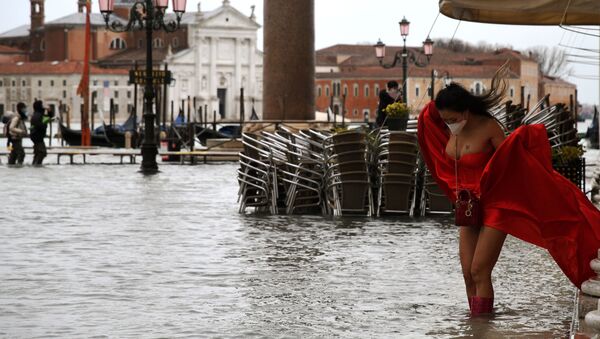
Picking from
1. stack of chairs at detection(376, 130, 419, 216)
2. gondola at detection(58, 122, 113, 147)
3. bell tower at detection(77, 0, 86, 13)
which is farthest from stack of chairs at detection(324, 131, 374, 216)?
bell tower at detection(77, 0, 86, 13)

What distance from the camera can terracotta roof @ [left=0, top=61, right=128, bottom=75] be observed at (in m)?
135

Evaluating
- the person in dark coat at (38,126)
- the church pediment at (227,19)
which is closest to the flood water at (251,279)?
the person in dark coat at (38,126)

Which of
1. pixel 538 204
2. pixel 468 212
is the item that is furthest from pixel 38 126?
pixel 538 204

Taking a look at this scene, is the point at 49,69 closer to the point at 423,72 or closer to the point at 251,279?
the point at 423,72

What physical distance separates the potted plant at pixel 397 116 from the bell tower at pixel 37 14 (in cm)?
13875

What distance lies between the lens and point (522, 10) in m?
8.84

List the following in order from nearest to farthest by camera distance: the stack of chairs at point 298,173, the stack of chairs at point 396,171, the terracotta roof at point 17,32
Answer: the stack of chairs at point 396,171, the stack of chairs at point 298,173, the terracotta roof at point 17,32

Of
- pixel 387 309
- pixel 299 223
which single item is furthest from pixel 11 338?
pixel 299 223

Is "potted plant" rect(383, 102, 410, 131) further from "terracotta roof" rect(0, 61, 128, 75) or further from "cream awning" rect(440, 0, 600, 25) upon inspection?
"terracotta roof" rect(0, 61, 128, 75)

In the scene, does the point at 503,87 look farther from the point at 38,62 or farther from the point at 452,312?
the point at 38,62

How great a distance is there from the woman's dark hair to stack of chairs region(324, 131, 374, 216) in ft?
19.9

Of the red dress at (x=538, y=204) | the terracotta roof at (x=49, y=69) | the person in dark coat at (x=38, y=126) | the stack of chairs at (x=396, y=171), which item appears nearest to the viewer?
the red dress at (x=538, y=204)

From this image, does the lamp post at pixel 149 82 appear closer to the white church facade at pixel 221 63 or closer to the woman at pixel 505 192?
the woman at pixel 505 192

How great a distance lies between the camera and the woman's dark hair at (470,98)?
6.42m
